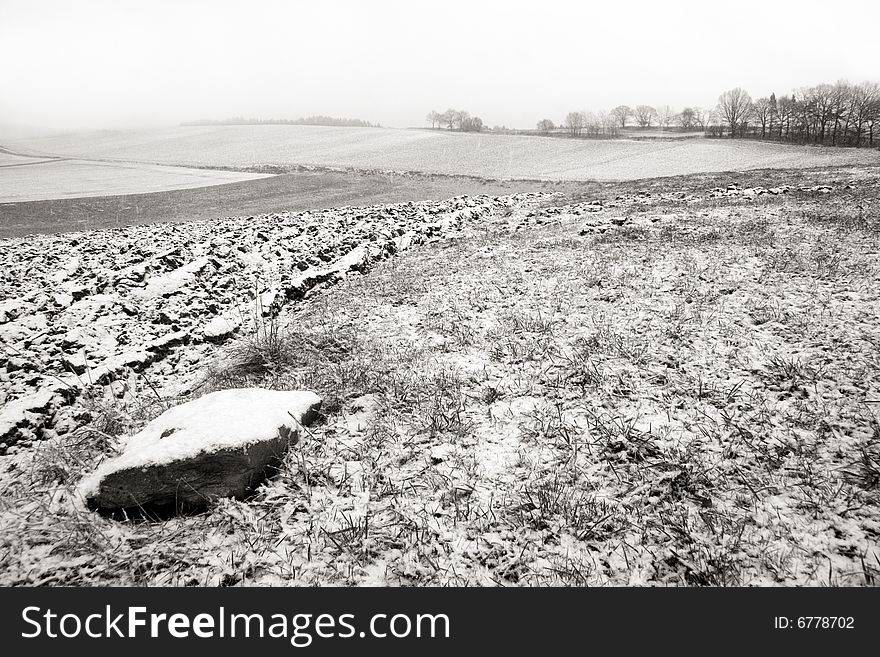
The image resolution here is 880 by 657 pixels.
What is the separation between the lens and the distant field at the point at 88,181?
26.7 metres

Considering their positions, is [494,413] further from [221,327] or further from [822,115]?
[822,115]

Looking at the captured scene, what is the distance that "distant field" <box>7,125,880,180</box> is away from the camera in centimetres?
4016

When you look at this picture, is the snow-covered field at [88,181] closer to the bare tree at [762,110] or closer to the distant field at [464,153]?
the distant field at [464,153]

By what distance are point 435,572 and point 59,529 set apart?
2826 mm

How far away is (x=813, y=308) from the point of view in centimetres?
577

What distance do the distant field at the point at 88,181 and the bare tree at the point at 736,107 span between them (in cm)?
8651

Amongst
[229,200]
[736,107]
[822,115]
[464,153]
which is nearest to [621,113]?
[736,107]

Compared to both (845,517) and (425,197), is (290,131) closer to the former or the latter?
(425,197)

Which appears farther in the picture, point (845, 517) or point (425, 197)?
point (425, 197)

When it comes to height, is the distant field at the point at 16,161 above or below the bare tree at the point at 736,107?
below

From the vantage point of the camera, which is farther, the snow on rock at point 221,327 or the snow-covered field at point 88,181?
the snow-covered field at point 88,181

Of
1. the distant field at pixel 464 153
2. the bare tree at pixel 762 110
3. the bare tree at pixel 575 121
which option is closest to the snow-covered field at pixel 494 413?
the distant field at pixel 464 153
